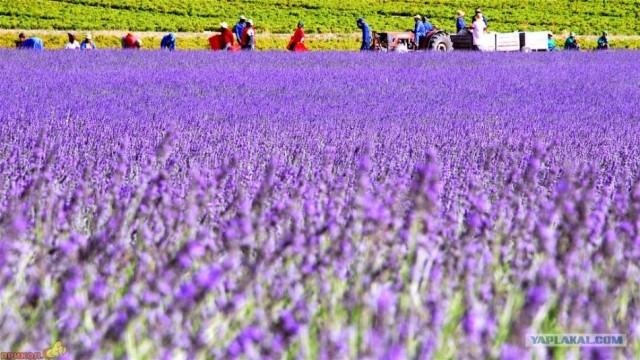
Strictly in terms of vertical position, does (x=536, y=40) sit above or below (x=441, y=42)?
below

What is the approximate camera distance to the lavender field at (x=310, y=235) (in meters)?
1.91

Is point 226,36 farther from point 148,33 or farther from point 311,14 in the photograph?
point 311,14

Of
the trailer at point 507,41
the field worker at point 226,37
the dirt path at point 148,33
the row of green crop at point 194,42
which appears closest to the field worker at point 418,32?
the trailer at point 507,41

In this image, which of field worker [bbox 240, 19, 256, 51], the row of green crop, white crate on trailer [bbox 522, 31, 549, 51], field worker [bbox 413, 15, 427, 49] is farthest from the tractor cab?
the row of green crop

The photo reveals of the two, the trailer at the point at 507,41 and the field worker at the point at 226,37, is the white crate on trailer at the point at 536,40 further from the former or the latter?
the field worker at the point at 226,37

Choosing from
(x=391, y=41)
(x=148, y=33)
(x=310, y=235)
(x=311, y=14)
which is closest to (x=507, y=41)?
(x=391, y=41)

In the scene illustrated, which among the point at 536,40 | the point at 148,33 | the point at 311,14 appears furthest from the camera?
the point at 311,14

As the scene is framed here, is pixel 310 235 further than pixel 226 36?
No

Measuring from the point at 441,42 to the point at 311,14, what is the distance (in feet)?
65.2

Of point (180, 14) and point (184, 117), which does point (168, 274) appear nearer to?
point (184, 117)

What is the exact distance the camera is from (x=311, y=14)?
42.8m

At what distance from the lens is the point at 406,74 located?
13.1 m

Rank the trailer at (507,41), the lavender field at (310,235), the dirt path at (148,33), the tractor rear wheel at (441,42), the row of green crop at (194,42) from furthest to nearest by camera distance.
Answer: the dirt path at (148,33) < the row of green crop at (194,42) < the trailer at (507,41) < the tractor rear wheel at (441,42) < the lavender field at (310,235)

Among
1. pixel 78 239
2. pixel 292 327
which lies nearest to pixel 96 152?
pixel 78 239
